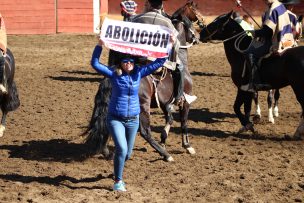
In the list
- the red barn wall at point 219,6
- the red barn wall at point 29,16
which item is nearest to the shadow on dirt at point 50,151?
the red barn wall at point 29,16

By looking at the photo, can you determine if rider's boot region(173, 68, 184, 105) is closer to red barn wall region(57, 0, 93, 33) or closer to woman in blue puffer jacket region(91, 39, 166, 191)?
woman in blue puffer jacket region(91, 39, 166, 191)

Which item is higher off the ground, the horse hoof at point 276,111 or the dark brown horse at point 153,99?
the dark brown horse at point 153,99

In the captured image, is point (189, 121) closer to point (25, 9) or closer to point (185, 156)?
point (185, 156)

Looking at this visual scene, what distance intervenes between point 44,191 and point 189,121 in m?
4.95

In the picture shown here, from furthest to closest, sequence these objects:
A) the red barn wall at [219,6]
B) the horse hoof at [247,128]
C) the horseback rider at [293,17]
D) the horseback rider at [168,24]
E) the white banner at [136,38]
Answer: the red barn wall at [219,6] < the horseback rider at [293,17] < the horse hoof at [247,128] < the horseback rider at [168,24] < the white banner at [136,38]

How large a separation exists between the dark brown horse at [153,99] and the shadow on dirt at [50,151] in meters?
0.52

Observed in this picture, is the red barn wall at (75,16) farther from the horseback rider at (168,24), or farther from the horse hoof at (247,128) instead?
the horseback rider at (168,24)

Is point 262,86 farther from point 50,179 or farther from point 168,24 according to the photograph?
point 50,179

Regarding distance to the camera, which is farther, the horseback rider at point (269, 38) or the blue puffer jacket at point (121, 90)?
the horseback rider at point (269, 38)

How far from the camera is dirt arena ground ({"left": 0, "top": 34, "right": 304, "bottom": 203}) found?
23.0 ft

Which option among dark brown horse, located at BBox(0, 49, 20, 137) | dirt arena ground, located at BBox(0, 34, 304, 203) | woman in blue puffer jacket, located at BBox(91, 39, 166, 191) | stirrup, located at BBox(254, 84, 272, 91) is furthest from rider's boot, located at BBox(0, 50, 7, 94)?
stirrup, located at BBox(254, 84, 272, 91)

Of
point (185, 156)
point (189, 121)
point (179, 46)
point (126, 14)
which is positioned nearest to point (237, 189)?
point (185, 156)

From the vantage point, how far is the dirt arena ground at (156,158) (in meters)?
7.01

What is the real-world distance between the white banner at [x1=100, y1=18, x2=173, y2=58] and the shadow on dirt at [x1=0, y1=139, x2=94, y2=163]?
2.19m
